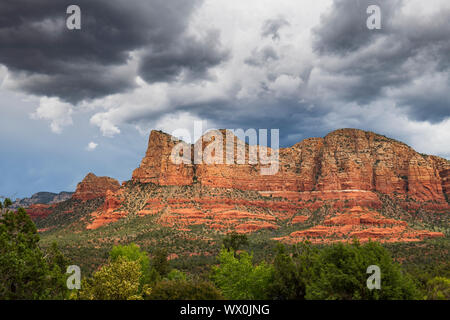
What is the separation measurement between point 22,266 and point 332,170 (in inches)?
4762

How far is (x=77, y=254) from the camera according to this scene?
223 ft

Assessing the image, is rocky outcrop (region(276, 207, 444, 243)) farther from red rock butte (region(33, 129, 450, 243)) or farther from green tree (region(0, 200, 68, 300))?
green tree (region(0, 200, 68, 300))

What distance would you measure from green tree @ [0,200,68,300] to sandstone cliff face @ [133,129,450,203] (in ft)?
333

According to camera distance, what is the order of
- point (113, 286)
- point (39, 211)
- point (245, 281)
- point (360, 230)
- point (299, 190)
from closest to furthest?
point (113, 286)
point (245, 281)
point (360, 230)
point (299, 190)
point (39, 211)

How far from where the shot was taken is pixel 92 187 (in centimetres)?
17175

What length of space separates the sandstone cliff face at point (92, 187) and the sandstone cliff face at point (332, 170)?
37481mm

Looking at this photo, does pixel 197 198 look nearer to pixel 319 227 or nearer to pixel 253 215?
pixel 253 215

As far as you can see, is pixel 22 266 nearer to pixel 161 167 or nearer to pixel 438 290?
→ pixel 438 290

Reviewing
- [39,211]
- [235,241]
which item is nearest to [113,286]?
[235,241]

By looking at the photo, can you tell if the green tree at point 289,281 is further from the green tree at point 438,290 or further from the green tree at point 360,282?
the green tree at point 438,290

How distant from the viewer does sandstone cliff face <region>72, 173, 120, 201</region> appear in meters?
166

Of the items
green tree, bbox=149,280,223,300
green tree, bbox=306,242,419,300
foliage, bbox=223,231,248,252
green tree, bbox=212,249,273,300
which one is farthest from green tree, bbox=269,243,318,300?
foliage, bbox=223,231,248,252
